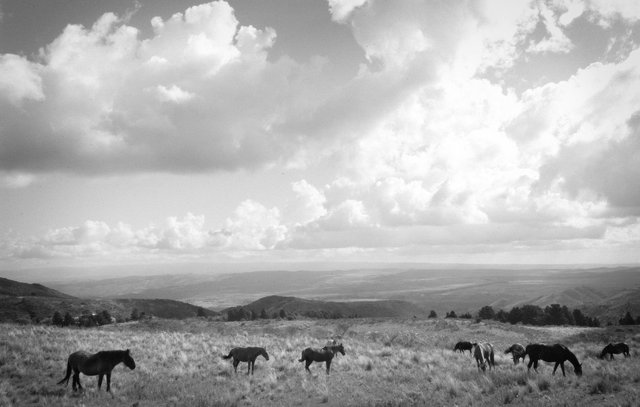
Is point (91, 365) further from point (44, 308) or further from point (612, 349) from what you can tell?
point (44, 308)

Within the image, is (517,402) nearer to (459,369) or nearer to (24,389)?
(459,369)

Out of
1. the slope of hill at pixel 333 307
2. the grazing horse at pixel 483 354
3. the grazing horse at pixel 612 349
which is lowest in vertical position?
the slope of hill at pixel 333 307

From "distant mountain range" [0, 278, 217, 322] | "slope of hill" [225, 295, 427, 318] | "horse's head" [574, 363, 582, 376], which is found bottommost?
"slope of hill" [225, 295, 427, 318]

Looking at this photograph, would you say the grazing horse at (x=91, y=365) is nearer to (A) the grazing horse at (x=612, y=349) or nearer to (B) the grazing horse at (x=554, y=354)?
(B) the grazing horse at (x=554, y=354)

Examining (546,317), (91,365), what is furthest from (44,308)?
(546,317)

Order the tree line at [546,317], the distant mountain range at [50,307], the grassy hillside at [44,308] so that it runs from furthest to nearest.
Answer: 1. the distant mountain range at [50,307]
2. the grassy hillside at [44,308]
3. the tree line at [546,317]

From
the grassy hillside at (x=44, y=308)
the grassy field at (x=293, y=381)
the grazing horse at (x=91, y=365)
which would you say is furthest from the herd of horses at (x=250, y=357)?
the grassy hillside at (x=44, y=308)

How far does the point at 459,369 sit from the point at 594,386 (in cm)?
661

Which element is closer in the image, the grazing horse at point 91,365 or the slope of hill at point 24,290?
the grazing horse at point 91,365

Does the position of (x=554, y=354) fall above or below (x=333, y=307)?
above

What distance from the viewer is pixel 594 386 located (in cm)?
1176

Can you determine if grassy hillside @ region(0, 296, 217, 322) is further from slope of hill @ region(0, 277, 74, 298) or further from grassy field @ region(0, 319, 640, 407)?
grassy field @ region(0, 319, 640, 407)

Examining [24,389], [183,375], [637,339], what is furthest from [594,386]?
[637,339]

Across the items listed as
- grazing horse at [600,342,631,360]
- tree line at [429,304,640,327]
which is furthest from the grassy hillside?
grazing horse at [600,342,631,360]
